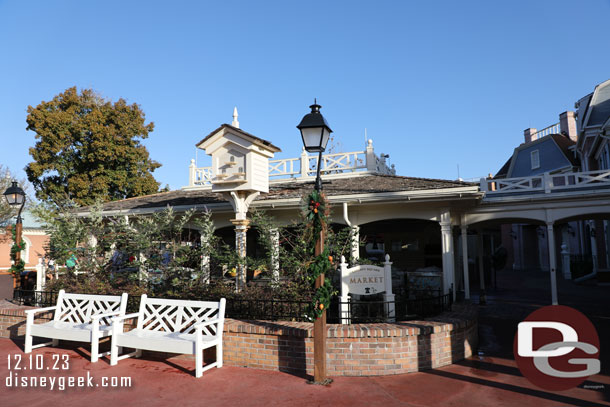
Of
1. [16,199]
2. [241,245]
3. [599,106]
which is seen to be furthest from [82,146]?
[599,106]

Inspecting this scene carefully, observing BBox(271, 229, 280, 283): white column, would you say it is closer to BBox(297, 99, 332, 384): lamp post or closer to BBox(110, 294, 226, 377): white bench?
BBox(110, 294, 226, 377): white bench

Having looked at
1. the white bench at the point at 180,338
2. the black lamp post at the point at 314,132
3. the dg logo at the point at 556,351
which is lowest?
the dg logo at the point at 556,351

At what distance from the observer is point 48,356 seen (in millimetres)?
7129

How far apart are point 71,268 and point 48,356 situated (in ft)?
9.17

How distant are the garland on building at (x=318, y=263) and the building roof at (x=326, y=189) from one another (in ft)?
16.8

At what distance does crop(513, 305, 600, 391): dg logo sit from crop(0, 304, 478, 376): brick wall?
3.83 feet

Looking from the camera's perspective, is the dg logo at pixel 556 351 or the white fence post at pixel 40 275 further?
the white fence post at pixel 40 275

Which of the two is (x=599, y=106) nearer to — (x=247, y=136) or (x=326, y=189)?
(x=326, y=189)

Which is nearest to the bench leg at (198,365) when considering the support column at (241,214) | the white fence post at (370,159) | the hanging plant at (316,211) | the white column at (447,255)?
the hanging plant at (316,211)

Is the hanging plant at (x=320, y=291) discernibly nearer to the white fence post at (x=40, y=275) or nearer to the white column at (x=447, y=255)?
the white column at (x=447, y=255)

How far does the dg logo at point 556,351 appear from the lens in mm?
5810

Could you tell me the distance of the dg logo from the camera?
19.1 feet

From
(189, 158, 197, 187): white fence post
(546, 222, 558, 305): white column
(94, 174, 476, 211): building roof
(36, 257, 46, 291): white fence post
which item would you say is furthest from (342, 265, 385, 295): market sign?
(189, 158, 197, 187): white fence post

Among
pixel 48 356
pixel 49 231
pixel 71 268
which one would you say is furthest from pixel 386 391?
pixel 49 231
